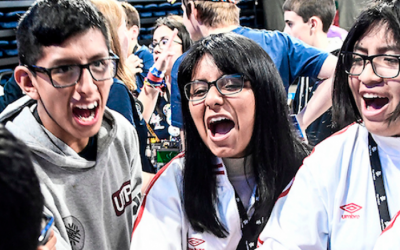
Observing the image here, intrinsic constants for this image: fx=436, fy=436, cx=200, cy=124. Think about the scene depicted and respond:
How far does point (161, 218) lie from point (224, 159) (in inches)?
12.6

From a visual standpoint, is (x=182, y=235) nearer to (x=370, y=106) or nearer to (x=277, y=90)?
(x=277, y=90)

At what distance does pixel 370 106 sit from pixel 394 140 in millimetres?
124

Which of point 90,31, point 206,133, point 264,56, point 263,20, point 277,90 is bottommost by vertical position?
point 263,20

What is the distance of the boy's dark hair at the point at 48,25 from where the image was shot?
4.76ft

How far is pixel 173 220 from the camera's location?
4.97ft

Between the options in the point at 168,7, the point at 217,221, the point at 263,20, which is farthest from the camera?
the point at 263,20

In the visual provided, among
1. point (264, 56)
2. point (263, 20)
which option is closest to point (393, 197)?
point (264, 56)

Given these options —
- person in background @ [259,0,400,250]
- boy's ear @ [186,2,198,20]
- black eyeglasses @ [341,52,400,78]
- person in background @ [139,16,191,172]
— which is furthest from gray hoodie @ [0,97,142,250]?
boy's ear @ [186,2,198,20]

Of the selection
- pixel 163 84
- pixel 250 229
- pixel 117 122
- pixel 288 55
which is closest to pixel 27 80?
pixel 117 122

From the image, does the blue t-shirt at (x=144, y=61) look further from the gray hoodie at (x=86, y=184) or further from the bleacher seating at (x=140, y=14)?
the gray hoodie at (x=86, y=184)

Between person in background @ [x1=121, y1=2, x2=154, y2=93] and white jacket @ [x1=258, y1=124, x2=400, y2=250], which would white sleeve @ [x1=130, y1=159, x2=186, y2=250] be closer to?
white jacket @ [x1=258, y1=124, x2=400, y2=250]

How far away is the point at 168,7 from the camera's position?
23.0ft

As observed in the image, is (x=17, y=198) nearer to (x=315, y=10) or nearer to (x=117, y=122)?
(x=117, y=122)

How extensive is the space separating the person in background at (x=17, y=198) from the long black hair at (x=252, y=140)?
882 mm
